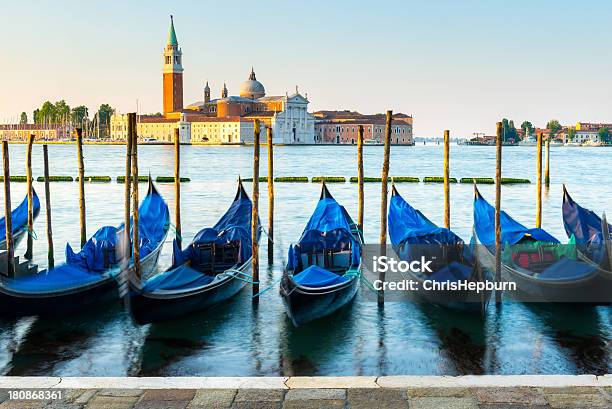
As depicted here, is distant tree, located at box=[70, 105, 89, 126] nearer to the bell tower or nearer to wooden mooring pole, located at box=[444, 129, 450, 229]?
the bell tower

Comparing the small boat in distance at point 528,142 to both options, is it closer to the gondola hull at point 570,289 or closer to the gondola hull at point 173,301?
the gondola hull at point 570,289

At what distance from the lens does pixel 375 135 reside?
111 meters

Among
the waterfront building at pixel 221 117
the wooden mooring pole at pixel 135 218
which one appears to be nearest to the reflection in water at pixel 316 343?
the wooden mooring pole at pixel 135 218

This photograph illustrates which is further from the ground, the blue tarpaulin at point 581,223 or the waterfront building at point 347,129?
the waterfront building at point 347,129

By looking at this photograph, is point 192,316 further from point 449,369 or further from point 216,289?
point 449,369

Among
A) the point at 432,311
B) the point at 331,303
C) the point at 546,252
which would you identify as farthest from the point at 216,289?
the point at 546,252

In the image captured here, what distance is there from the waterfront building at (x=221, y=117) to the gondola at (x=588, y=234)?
84.9 meters

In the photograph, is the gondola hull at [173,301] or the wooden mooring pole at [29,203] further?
the wooden mooring pole at [29,203]

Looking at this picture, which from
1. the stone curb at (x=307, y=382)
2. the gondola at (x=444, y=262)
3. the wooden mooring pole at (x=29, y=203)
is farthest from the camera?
the wooden mooring pole at (x=29, y=203)

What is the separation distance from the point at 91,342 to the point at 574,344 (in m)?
4.63

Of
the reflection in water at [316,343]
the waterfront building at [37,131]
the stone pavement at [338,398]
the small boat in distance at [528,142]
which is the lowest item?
the reflection in water at [316,343]

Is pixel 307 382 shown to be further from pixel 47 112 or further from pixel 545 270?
pixel 47 112

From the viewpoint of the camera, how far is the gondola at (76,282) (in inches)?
296

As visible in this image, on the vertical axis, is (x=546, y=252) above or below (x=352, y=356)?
above
